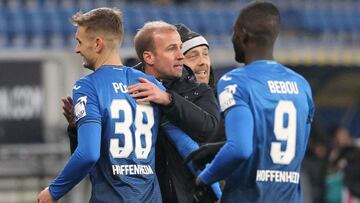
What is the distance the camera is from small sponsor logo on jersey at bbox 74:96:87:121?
5.22 metres

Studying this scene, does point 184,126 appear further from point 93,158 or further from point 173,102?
point 93,158

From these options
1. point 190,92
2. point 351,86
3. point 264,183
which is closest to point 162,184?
point 190,92

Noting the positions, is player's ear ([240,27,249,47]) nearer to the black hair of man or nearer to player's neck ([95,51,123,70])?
the black hair of man

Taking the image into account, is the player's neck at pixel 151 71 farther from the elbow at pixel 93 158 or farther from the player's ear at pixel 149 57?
the elbow at pixel 93 158

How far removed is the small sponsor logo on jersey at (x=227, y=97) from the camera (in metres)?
4.90

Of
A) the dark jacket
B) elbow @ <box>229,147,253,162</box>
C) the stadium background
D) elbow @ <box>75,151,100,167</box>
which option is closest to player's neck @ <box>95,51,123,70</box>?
the dark jacket

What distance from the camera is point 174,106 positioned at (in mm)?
5469

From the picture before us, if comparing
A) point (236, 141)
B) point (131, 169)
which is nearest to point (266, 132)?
point (236, 141)

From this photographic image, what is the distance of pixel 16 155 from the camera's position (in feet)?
42.8

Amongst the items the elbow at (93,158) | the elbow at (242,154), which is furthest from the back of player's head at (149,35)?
the elbow at (242,154)

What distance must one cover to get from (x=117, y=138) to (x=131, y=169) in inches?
6.9

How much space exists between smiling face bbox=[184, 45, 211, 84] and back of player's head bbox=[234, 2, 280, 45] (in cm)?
123

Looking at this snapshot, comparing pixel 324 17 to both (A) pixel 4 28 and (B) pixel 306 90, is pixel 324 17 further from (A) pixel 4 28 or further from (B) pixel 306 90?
(B) pixel 306 90

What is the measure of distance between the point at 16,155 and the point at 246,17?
27.7 feet
